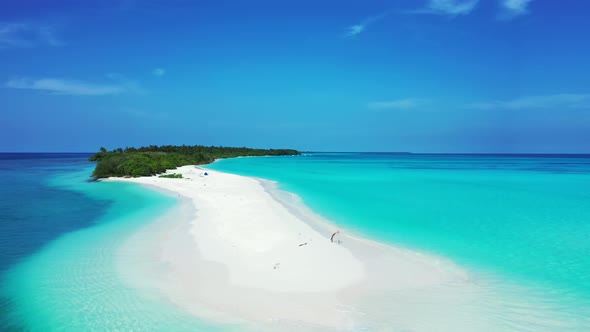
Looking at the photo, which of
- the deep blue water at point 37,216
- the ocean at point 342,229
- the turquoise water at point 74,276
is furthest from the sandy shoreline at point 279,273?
the deep blue water at point 37,216

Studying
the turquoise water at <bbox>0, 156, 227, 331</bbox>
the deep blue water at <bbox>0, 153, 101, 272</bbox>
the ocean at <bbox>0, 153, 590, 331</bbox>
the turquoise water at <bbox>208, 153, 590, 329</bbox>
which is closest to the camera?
the turquoise water at <bbox>0, 156, 227, 331</bbox>

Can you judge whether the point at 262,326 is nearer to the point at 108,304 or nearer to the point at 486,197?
the point at 108,304

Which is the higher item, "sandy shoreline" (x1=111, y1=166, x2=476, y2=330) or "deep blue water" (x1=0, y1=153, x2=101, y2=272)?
"sandy shoreline" (x1=111, y1=166, x2=476, y2=330)

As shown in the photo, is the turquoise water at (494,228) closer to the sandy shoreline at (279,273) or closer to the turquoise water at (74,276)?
the sandy shoreline at (279,273)

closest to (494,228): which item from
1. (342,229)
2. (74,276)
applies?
(342,229)

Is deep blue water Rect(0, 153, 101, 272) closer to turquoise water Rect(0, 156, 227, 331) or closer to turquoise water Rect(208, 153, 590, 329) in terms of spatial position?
turquoise water Rect(0, 156, 227, 331)

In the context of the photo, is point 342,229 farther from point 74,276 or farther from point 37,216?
point 37,216

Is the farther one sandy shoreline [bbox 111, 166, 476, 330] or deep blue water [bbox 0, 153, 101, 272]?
deep blue water [bbox 0, 153, 101, 272]

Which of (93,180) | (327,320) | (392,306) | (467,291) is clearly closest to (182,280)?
(327,320)

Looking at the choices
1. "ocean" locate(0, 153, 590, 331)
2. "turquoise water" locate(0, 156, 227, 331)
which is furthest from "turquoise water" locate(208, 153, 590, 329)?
"turquoise water" locate(0, 156, 227, 331)
